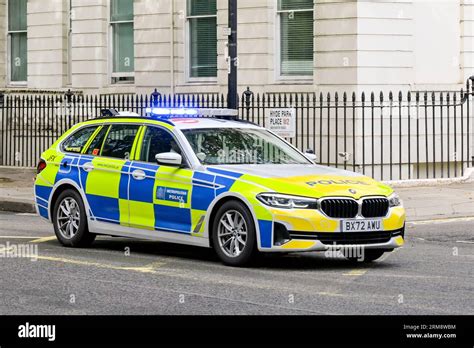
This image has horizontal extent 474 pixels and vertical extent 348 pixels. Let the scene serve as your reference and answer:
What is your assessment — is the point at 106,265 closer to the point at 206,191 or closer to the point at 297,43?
the point at 206,191

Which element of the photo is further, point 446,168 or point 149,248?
point 446,168

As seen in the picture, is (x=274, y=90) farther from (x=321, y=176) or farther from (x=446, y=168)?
(x=321, y=176)

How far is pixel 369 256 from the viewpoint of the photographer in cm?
1274

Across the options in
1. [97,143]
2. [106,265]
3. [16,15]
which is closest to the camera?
[106,265]

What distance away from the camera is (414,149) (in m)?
23.3

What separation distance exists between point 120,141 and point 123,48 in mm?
14433

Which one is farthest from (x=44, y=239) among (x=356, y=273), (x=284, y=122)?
(x=284, y=122)

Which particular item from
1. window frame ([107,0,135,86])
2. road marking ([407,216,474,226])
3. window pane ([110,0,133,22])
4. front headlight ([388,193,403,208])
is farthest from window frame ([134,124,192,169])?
window pane ([110,0,133,22])

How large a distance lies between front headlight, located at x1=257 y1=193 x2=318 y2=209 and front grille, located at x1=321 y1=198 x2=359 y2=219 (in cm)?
12

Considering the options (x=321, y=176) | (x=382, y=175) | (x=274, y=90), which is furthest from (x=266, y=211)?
(x=274, y=90)

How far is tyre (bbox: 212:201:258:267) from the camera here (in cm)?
1188

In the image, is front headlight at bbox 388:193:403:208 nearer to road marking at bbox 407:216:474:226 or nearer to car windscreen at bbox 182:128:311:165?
car windscreen at bbox 182:128:311:165
